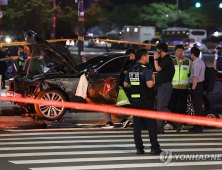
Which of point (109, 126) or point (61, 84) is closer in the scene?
point (109, 126)

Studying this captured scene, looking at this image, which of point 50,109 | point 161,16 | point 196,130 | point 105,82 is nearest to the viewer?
point 196,130

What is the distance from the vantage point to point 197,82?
35.0 feet

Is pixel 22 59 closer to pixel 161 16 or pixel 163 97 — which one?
pixel 163 97

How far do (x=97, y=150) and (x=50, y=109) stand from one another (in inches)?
147

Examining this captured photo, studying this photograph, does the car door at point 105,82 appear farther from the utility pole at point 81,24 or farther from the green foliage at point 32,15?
the green foliage at point 32,15

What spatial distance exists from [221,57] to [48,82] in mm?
9564

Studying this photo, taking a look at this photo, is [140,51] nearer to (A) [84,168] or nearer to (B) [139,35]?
(A) [84,168]

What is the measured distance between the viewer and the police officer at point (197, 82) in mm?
10524

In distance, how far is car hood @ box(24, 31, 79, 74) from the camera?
1155 centimetres

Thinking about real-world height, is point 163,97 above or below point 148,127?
above

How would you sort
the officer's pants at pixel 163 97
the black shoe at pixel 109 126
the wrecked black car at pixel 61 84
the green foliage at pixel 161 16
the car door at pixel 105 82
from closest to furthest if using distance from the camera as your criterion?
the officer's pants at pixel 163 97
the black shoe at pixel 109 126
the car door at pixel 105 82
the wrecked black car at pixel 61 84
the green foliage at pixel 161 16

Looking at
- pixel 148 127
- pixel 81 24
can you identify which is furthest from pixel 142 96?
pixel 81 24

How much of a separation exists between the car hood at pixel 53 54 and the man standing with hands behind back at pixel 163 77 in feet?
9.18

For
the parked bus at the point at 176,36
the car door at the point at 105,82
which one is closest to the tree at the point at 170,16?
the parked bus at the point at 176,36
